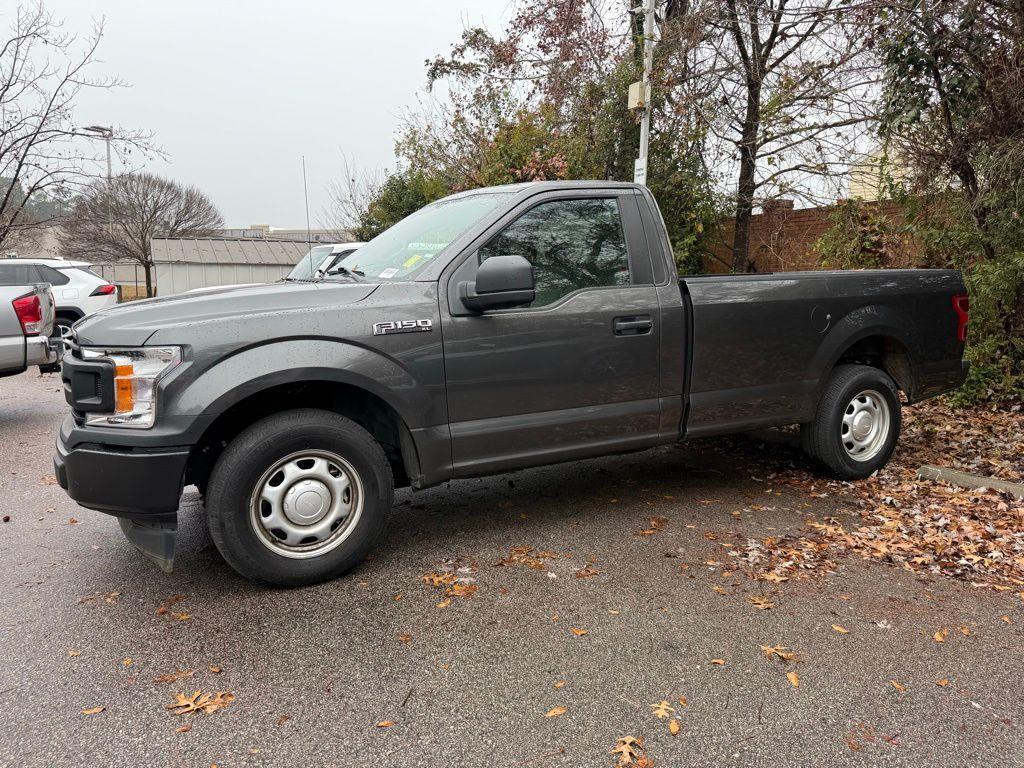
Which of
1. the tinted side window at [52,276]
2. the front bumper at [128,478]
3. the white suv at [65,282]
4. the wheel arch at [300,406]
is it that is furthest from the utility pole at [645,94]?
the tinted side window at [52,276]

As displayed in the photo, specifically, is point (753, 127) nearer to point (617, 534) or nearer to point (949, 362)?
point (949, 362)

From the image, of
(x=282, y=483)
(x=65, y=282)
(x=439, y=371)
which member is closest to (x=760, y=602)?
(x=439, y=371)

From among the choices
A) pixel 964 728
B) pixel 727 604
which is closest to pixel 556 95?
pixel 727 604

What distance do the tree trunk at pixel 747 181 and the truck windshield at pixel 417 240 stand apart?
8.04m

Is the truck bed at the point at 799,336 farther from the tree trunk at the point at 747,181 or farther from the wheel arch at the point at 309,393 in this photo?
the tree trunk at the point at 747,181

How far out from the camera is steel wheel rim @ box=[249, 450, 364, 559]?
3588 millimetres

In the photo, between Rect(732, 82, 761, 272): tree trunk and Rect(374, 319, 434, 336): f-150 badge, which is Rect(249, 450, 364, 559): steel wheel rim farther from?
Rect(732, 82, 761, 272): tree trunk

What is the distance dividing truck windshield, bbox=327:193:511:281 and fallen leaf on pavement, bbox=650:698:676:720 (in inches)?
94.3

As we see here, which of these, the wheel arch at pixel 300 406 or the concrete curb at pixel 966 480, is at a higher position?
the wheel arch at pixel 300 406

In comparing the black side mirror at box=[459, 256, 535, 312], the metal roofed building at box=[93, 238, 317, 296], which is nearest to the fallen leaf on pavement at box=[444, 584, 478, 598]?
the black side mirror at box=[459, 256, 535, 312]

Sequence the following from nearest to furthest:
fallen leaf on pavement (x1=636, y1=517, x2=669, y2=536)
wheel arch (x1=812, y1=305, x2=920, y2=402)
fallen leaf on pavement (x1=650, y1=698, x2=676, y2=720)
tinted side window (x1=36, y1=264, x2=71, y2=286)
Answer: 1. fallen leaf on pavement (x1=650, y1=698, x2=676, y2=720)
2. fallen leaf on pavement (x1=636, y1=517, x2=669, y2=536)
3. wheel arch (x1=812, y1=305, x2=920, y2=402)
4. tinted side window (x1=36, y1=264, x2=71, y2=286)

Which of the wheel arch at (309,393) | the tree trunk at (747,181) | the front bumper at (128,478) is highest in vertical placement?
the tree trunk at (747,181)

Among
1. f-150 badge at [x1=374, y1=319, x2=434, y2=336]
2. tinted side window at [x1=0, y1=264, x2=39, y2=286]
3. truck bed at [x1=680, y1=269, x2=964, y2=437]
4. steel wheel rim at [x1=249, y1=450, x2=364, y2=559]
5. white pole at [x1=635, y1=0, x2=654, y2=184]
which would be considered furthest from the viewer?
tinted side window at [x1=0, y1=264, x2=39, y2=286]

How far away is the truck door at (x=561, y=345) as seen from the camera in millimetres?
4000
